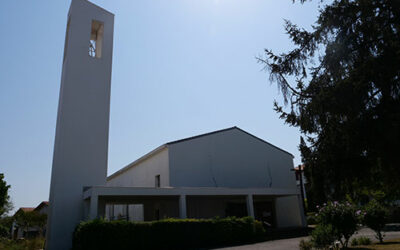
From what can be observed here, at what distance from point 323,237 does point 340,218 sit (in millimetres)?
1083

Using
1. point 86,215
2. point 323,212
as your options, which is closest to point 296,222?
point 323,212

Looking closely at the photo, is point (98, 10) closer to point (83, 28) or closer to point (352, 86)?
point (83, 28)

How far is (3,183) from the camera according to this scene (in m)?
23.8

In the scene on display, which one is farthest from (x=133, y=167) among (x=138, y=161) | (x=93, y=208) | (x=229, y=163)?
(x=93, y=208)

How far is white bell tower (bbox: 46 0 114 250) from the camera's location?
16750mm

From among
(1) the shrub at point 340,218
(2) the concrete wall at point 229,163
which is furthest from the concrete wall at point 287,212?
(1) the shrub at point 340,218

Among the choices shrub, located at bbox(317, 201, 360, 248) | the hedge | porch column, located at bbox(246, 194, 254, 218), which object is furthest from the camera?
porch column, located at bbox(246, 194, 254, 218)

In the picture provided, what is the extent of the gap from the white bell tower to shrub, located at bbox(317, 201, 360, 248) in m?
13.0

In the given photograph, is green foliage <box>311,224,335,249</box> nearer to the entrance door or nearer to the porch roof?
the porch roof

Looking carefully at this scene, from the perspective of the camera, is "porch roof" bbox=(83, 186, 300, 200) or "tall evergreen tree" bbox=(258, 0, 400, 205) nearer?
"tall evergreen tree" bbox=(258, 0, 400, 205)

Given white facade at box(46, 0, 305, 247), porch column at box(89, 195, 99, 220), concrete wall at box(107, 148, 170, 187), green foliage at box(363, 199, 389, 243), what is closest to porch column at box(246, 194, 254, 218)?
white facade at box(46, 0, 305, 247)

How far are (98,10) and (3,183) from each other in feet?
51.4

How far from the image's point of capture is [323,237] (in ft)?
34.1

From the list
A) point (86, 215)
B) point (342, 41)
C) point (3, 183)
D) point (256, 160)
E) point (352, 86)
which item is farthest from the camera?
point (256, 160)
